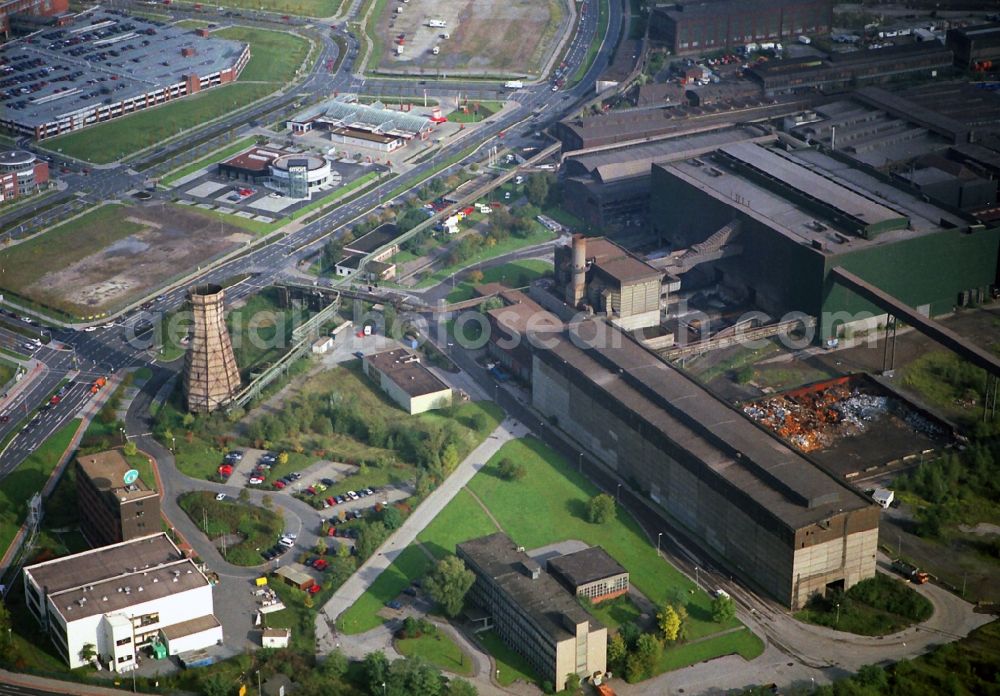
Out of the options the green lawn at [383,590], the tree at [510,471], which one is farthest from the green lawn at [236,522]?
the tree at [510,471]

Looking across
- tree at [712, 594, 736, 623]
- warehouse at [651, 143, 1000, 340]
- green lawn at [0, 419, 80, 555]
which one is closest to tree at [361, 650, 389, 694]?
tree at [712, 594, 736, 623]

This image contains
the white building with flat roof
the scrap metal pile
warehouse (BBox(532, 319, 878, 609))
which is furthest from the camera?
the scrap metal pile

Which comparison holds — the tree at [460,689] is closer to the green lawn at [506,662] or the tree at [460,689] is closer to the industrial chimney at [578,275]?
the green lawn at [506,662]

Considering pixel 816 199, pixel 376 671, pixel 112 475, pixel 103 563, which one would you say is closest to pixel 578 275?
pixel 816 199

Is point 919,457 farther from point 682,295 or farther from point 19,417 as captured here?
point 19,417

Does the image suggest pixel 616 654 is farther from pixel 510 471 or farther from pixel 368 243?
pixel 368 243

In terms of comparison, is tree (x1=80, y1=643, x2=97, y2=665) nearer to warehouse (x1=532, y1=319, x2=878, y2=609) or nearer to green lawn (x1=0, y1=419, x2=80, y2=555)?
green lawn (x1=0, y1=419, x2=80, y2=555)
